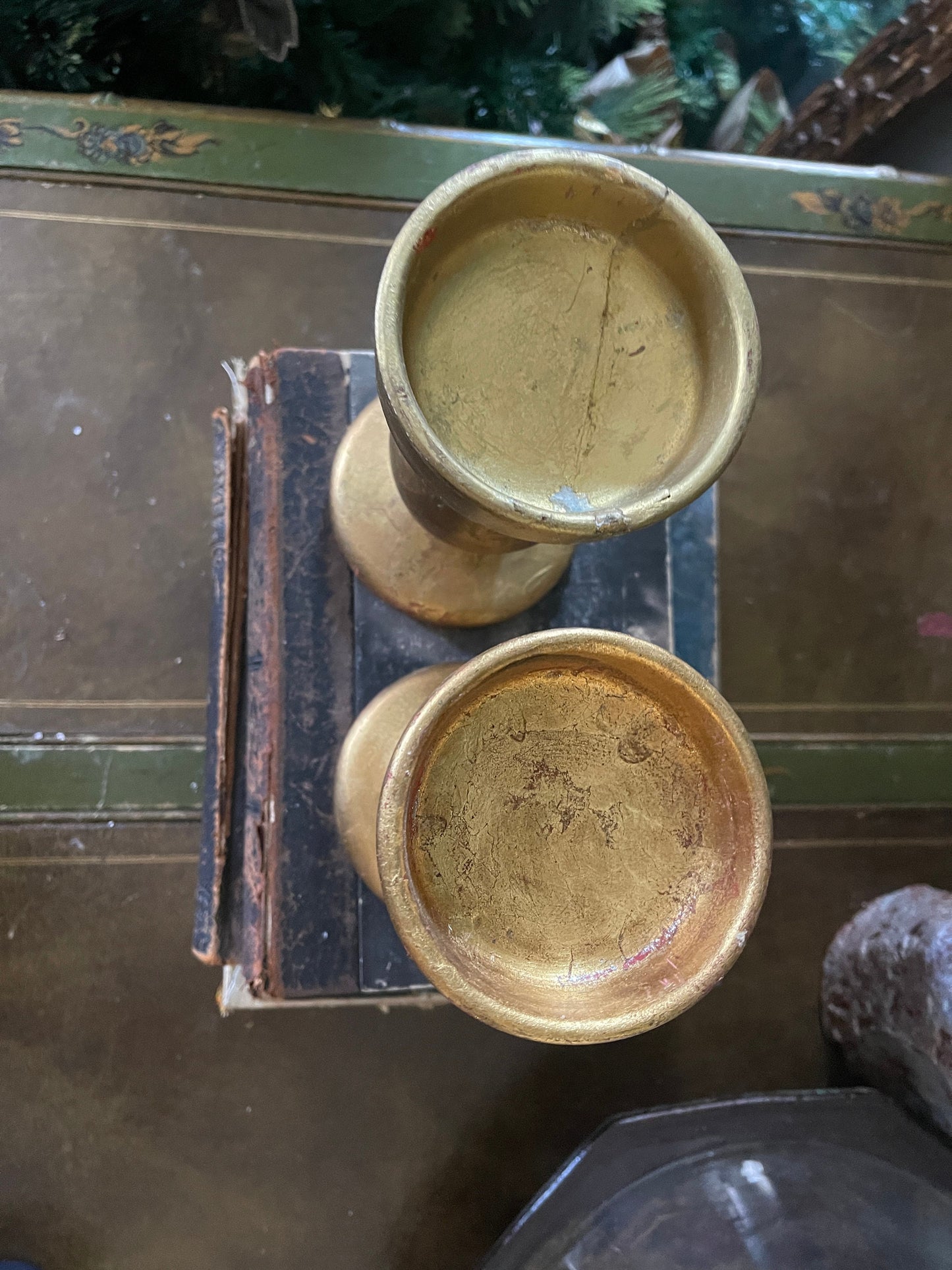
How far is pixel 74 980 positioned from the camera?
123 cm

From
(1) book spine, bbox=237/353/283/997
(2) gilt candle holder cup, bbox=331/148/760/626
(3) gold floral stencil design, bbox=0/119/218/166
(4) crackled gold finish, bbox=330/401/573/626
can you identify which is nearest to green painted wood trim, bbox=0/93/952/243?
(3) gold floral stencil design, bbox=0/119/218/166

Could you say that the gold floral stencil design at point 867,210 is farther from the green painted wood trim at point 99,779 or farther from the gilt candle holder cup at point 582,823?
the green painted wood trim at point 99,779

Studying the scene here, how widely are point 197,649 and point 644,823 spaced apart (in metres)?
0.86

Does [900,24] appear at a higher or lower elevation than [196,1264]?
higher

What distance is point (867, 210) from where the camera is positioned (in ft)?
4.69

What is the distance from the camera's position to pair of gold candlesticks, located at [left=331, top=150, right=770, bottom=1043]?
0.54 m

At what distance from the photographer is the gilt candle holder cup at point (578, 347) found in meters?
0.55

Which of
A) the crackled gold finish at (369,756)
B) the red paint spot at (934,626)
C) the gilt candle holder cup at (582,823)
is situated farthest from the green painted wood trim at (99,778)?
the red paint spot at (934,626)

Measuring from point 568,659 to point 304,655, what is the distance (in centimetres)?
35

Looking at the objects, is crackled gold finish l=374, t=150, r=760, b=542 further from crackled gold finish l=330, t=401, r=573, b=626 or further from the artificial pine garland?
the artificial pine garland

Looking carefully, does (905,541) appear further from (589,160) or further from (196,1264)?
(196,1264)

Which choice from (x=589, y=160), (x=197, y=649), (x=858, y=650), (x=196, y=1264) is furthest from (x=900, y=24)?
(x=196, y=1264)

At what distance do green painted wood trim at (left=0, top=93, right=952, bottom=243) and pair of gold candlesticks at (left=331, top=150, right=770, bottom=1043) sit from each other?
0.83m

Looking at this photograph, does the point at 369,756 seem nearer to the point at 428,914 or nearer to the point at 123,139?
the point at 428,914
